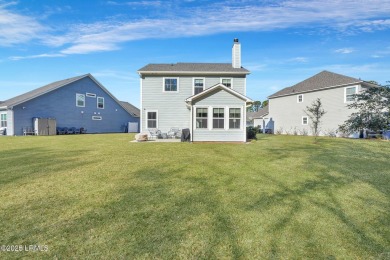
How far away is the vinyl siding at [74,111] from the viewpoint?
24.3 meters

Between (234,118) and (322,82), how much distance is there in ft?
53.2

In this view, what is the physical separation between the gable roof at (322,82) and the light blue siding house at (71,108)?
25.1 meters

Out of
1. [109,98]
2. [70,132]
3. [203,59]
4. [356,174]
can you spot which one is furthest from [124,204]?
[109,98]

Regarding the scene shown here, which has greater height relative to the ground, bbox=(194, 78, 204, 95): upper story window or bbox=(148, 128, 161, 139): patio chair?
bbox=(194, 78, 204, 95): upper story window

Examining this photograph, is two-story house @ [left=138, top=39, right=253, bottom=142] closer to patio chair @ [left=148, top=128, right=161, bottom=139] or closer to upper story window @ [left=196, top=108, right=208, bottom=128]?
patio chair @ [left=148, top=128, right=161, bottom=139]

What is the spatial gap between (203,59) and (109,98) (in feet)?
56.5

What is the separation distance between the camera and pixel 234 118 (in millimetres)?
15844

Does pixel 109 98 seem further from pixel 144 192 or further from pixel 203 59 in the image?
pixel 144 192

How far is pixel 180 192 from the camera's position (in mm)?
5148

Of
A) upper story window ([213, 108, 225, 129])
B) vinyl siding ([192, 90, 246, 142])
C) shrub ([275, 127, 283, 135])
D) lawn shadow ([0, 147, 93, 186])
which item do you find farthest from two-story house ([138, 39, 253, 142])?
shrub ([275, 127, 283, 135])

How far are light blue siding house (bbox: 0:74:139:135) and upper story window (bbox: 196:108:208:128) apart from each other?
20.0 meters

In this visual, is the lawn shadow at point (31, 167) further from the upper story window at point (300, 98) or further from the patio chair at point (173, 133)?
the upper story window at point (300, 98)

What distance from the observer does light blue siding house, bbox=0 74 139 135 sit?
78.4ft

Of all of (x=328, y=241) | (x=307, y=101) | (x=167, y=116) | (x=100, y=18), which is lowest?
(x=328, y=241)
